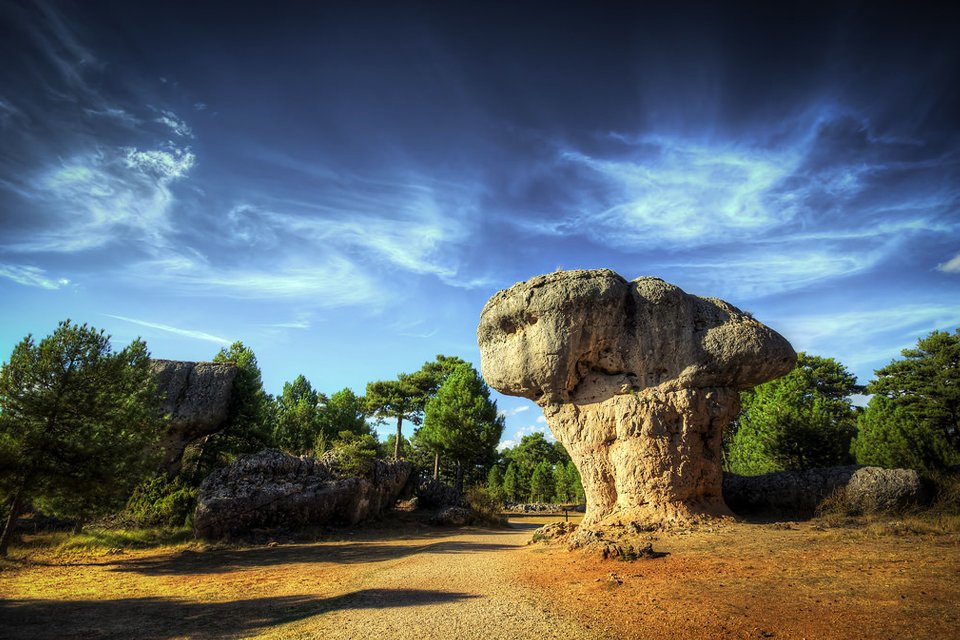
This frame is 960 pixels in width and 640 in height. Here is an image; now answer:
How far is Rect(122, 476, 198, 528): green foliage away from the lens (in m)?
17.5

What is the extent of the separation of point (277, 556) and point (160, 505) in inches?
314

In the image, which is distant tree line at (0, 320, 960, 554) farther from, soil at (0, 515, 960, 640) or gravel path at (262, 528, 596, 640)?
gravel path at (262, 528, 596, 640)

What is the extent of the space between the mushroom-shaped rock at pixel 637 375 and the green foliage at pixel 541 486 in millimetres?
32735

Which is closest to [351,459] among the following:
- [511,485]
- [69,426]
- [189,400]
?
[189,400]

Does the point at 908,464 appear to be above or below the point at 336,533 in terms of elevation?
above

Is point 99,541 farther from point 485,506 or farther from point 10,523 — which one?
point 485,506

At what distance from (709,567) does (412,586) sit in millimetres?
5529

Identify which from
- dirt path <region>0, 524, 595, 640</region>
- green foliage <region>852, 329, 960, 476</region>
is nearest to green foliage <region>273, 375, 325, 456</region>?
dirt path <region>0, 524, 595, 640</region>

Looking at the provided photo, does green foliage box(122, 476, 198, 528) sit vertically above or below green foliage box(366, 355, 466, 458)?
below

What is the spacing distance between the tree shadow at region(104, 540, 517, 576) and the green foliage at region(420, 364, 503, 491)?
49.1ft

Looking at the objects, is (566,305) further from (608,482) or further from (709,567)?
(709,567)

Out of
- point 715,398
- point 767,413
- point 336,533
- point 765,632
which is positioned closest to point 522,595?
point 765,632

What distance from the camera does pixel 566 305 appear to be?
1412cm

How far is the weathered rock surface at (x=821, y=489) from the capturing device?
46.8 ft
